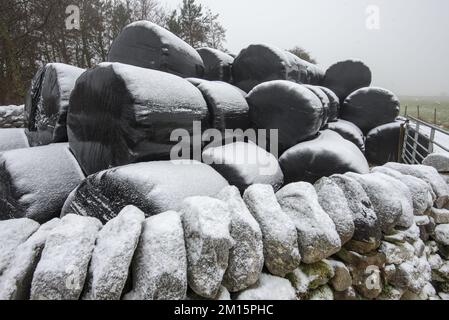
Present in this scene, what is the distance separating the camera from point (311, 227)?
3.87 ft

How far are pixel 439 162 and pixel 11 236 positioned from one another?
2959 mm

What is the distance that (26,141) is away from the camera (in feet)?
9.33

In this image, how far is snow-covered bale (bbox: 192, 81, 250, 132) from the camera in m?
2.01

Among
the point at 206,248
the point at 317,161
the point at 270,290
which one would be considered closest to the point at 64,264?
the point at 206,248

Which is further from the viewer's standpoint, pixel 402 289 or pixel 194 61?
pixel 194 61

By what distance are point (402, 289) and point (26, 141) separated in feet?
11.9

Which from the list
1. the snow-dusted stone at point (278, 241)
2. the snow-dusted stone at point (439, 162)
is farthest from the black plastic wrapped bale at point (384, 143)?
the snow-dusted stone at point (278, 241)

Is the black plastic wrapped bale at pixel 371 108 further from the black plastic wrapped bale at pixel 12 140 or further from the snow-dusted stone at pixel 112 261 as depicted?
the black plastic wrapped bale at pixel 12 140

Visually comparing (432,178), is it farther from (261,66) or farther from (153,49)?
(153,49)

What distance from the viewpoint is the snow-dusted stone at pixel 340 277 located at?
4.20 ft

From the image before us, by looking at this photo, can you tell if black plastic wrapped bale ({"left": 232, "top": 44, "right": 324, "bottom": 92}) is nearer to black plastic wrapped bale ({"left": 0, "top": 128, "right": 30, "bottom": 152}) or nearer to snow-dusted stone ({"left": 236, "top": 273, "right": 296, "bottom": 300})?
snow-dusted stone ({"left": 236, "top": 273, "right": 296, "bottom": 300})

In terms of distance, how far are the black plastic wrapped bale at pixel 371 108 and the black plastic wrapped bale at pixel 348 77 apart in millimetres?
631
